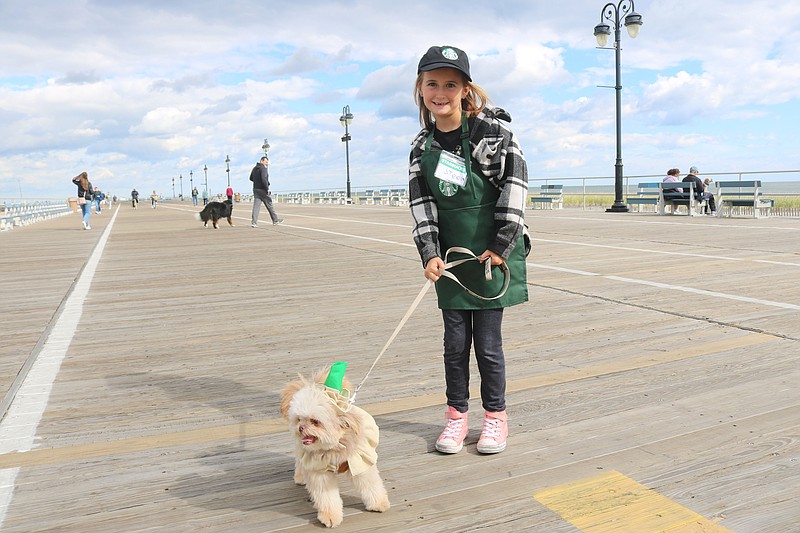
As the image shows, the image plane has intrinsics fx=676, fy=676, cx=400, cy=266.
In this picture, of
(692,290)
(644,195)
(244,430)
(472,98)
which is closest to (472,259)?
(472,98)

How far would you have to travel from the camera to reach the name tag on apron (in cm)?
285

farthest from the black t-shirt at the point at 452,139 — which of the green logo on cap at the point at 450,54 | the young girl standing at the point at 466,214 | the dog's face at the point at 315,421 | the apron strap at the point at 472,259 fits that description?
the dog's face at the point at 315,421

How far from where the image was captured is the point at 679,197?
65.1ft

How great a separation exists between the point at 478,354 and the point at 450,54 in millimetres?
1317

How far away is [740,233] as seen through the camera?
42.4 ft

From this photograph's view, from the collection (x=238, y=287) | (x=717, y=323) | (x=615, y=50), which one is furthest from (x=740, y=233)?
(x=615, y=50)

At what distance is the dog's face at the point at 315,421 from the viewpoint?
225 cm

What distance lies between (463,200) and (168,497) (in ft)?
5.51

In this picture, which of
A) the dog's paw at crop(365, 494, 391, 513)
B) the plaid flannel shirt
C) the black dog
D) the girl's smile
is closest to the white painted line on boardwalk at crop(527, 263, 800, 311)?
the plaid flannel shirt

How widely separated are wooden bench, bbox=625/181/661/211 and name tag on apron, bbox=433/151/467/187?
66.5ft

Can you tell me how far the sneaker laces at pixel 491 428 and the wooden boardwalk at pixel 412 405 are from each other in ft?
0.29

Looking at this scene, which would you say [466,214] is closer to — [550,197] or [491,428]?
[491,428]

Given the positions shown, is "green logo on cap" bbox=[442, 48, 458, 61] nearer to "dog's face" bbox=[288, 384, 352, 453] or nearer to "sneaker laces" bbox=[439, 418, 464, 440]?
"dog's face" bbox=[288, 384, 352, 453]

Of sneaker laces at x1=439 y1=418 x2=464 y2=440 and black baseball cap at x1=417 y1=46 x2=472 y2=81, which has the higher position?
black baseball cap at x1=417 y1=46 x2=472 y2=81
